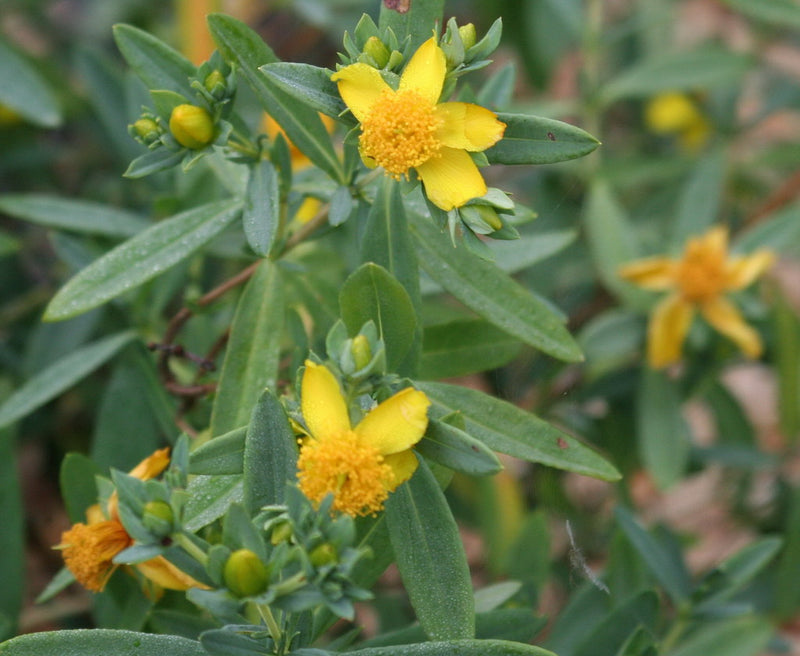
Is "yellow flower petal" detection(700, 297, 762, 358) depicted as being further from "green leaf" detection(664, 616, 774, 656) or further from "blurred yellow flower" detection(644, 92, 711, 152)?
"blurred yellow flower" detection(644, 92, 711, 152)

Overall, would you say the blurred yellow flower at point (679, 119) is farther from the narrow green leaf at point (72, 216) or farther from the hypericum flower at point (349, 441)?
the hypericum flower at point (349, 441)

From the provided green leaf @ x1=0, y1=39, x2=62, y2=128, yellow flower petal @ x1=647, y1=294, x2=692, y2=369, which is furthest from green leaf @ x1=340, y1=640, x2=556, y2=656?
green leaf @ x1=0, y1=39, x2=62, y2=128

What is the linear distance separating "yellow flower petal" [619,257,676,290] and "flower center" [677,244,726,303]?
0.7 inches

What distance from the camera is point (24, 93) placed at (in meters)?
1.55

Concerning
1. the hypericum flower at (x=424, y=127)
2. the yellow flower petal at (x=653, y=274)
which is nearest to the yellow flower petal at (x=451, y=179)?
the hypericum flower at (x=424, y=127)

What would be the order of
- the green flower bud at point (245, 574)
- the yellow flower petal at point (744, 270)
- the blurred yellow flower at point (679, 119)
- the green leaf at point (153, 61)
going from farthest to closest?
the blurred yellow flower at point (679, 119), the yellow flower petal at point (744, 270), the green leaf at point (153, 61), the green flower bud at point (245, 574)

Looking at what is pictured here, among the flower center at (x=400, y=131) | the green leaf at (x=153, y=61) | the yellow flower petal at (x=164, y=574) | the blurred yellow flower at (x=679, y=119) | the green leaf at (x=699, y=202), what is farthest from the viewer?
the blurred yellow flower at (x=679, y=119)

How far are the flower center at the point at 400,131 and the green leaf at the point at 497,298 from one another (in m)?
0.21

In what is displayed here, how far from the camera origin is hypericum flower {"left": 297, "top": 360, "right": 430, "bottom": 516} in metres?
0.77

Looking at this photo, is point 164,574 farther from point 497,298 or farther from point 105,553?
point 497,298

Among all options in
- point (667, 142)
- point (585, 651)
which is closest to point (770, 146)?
point (667, 142)

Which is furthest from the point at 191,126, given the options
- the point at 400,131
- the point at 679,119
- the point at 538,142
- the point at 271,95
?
the point at 679,119

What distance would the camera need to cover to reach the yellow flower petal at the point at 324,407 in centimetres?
79

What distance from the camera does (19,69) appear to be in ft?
5.17
